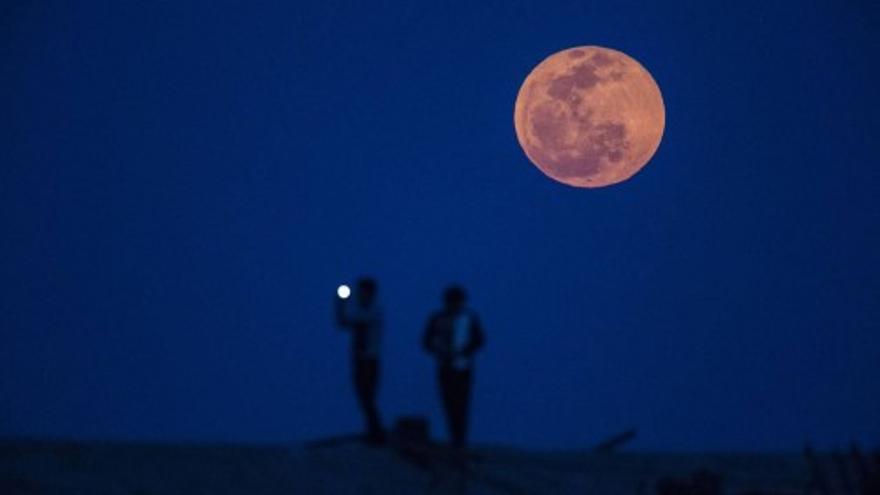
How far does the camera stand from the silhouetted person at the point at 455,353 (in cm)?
859

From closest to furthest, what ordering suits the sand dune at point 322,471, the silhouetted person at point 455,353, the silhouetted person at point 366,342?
the sand dune at point 322,471, the silhouetted person at point 455,353, the silhouetted person at point 366,342

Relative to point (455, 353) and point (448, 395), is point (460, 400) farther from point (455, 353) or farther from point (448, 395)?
point (455, 353)

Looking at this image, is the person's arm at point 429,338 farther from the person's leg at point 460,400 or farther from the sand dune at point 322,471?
the sand dune at point 322,471

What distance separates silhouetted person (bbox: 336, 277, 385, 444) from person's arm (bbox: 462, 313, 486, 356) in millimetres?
965

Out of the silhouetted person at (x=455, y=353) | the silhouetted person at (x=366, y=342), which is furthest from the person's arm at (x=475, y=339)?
the silhouetted person at (x=366, y=342)

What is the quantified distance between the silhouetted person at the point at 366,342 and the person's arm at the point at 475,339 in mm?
965

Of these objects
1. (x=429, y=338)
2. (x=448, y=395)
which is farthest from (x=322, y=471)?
(x=429, y=338)

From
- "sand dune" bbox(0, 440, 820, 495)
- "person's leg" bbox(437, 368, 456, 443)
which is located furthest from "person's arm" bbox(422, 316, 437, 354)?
"sand dune" bbox(0, 440, 820, 495)

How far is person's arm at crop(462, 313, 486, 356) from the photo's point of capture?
8.61 metres

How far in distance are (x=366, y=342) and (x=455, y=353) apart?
3.15ft

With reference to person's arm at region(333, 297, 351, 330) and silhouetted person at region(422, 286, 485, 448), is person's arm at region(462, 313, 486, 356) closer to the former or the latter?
silhouetted person at region(422, 286, 485, 448)

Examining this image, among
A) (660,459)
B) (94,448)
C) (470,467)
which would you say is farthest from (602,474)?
(94,448)

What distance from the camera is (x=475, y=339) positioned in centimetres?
866

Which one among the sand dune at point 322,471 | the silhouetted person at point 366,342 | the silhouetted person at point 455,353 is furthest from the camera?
the silhouetted person at point 366,342
